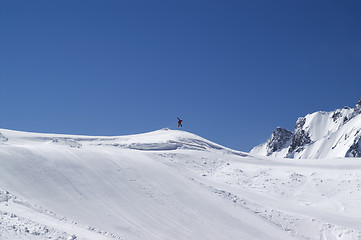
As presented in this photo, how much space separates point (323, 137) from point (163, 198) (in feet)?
402

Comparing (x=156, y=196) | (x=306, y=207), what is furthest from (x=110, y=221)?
(x=306, y=207)

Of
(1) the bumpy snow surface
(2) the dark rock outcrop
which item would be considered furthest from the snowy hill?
(1) the bumpy snow surface

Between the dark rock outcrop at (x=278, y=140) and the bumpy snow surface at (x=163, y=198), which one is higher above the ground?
the dark rock outcrop at (x=278, y=140)

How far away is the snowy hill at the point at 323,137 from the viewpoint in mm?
110375

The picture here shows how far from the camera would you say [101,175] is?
2406 centimetres

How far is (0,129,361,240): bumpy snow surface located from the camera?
57.2 feet

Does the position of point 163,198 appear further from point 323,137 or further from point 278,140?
point 278,140

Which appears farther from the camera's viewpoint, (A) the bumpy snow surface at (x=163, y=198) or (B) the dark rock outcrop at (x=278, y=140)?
(B) the dark rock outcrop at (x=278, y=140)

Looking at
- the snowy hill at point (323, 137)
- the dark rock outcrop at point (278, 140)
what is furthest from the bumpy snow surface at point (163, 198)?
the dark rock outcrop at point (278, 140)

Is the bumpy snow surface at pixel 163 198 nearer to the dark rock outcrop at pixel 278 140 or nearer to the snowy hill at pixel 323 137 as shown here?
the snowy hill at pixel 323 137

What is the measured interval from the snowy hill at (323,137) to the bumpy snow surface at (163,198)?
78.3 metres

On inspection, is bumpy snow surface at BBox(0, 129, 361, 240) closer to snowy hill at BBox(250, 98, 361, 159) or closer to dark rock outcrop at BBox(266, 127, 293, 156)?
snowy hill at BBox(250, 98, 361, 159)

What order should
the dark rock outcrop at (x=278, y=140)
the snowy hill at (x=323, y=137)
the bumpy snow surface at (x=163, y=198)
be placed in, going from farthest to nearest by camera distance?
the dark rock outcrop at (x=278, y=140) → the snowy hill at (x=323, y=137) → the bumpy snow surface at (x=163, y=198)

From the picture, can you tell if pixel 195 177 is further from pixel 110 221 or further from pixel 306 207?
pixel 110 221
